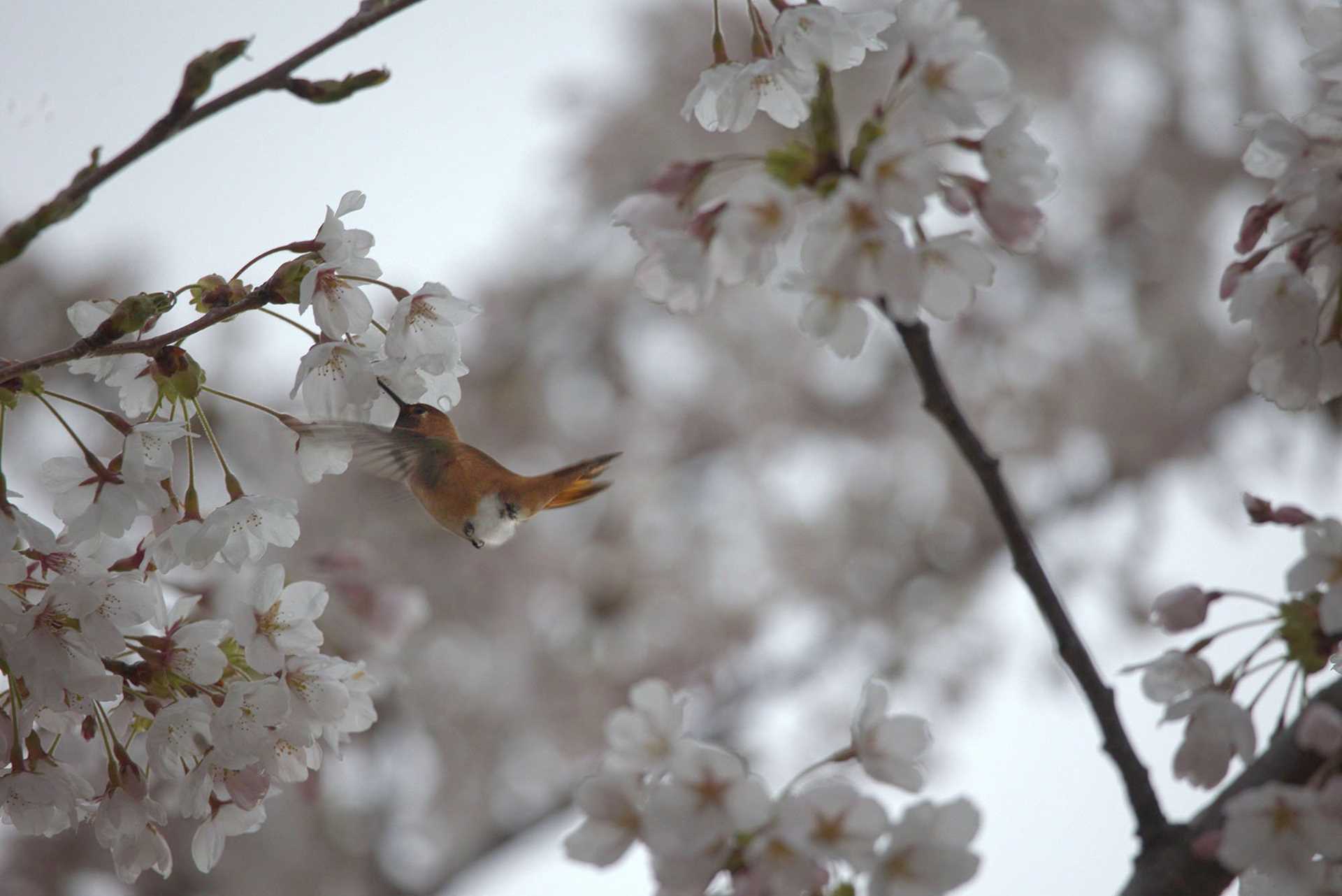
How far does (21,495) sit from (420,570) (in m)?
5.39

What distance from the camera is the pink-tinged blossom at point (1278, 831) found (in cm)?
76

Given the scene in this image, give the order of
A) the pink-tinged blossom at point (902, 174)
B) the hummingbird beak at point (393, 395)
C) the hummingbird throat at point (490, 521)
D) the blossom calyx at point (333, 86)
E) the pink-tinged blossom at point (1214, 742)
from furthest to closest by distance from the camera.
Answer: the hummingbird throat at point (490, 521) → the hummingbird beak at point (393, 395) → the pink-tinged blossom at point (1214, 742) → the blossom calyx at point (333, 86) → the pink-tinged blossom at point (902, 174)

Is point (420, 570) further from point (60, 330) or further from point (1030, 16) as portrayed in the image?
point (1030, 16)

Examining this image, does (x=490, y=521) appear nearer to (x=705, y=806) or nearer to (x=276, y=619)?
(x=276, y=619)

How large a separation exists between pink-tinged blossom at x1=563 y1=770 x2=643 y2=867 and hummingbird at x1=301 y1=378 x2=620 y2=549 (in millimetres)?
427

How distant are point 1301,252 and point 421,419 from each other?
0.82 metres

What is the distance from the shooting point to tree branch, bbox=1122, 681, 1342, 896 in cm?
84

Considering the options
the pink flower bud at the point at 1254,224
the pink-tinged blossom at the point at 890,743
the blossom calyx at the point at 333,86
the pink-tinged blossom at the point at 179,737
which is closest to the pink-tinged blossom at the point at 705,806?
the pink-tinged blossom at the point at 890,743

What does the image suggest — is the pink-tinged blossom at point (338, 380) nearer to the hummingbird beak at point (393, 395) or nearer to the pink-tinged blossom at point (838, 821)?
the hummingbird beak at point (393, 395)

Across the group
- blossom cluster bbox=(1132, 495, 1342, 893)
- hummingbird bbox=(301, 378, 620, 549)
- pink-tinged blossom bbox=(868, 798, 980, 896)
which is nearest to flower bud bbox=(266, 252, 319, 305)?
hummingbird bbox=(301, 378, 620, 549)

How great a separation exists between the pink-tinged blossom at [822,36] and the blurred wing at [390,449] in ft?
1.59

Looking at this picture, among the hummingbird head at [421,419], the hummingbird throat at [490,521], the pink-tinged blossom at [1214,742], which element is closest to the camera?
the pink-tinged blossom at [1214,742]

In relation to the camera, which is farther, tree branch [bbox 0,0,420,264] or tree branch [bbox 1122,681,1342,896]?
tree branch [bbox 1122,681,1342,896]

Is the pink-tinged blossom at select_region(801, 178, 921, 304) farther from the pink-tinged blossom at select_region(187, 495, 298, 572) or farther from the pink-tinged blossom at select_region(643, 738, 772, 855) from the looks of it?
the pink-tinged blossom at select_region(187, 495, 298, 572)
